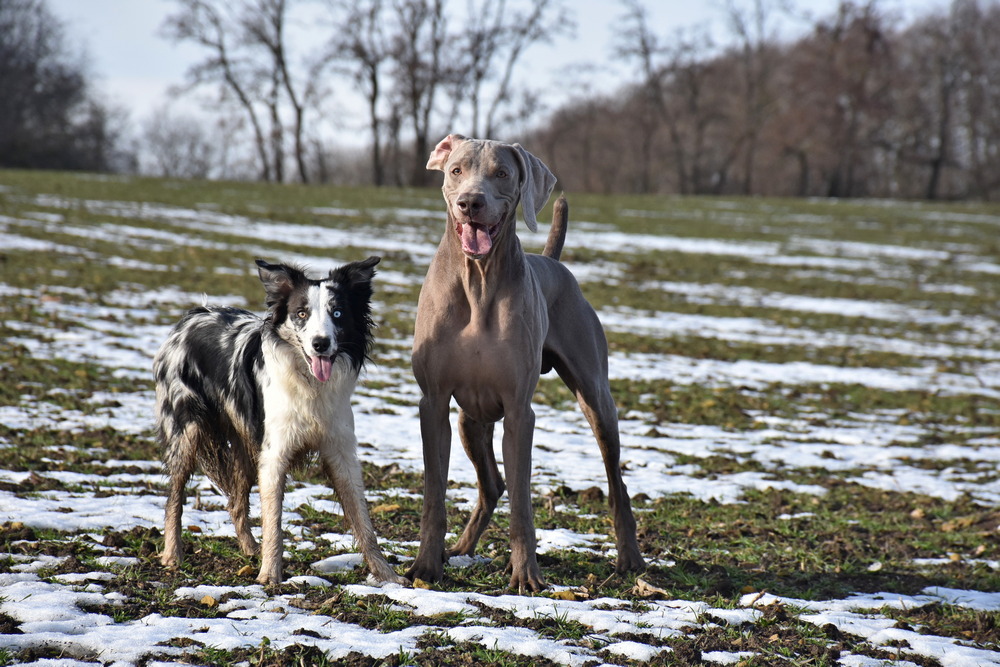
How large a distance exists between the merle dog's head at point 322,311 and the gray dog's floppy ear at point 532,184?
0.73 metres

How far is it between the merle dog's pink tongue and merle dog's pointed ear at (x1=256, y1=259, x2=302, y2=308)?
0.36 metres

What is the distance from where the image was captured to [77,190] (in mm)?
24609

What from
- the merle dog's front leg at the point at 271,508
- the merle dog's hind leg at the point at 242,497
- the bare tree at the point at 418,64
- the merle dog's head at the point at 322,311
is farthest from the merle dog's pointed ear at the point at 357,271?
the bare tree at the point at 418,64

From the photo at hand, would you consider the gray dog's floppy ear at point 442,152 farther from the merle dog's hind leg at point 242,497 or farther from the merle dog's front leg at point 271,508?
the merle dog's hind leg at point 242,497

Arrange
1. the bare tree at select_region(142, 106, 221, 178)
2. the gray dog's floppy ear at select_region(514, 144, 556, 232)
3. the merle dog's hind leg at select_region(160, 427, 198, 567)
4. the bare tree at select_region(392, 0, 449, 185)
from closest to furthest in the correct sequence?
the gray dog's floppy ear at select_region(514, 144, 556, 232), the merle dog's hind leg at select_region(160, 427, 198, 567), the bare tree at select_region(392, 0, 449, 185), the bare tree at select_region(142, 106, 221, 178)

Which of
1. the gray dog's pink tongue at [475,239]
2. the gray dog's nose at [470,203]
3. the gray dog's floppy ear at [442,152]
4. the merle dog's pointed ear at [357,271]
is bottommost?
the merle dog's pointed ear at [357,271]

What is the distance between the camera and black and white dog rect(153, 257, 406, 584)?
3947mm

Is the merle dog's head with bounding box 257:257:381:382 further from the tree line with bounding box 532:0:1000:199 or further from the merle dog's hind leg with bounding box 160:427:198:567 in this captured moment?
the tree line with bounding box 532:0:1000:199

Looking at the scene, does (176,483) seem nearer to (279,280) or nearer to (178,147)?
(279,280)

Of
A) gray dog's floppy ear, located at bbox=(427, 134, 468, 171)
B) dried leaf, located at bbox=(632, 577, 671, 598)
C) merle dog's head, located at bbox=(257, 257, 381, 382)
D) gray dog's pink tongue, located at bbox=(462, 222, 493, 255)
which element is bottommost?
dried leaf, located at bbox=(632, 577, 671, 598)

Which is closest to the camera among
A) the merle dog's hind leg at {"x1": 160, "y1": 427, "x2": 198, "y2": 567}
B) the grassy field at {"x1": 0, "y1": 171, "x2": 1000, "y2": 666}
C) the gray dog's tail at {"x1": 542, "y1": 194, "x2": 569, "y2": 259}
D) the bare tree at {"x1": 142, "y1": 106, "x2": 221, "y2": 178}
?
the grassy field at {"x1": 0, "y1": 171, "x2": 1000, "y2": 666}

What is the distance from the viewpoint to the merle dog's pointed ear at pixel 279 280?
13.0 ft

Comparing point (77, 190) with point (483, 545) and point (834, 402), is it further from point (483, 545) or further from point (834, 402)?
point (483, 545)

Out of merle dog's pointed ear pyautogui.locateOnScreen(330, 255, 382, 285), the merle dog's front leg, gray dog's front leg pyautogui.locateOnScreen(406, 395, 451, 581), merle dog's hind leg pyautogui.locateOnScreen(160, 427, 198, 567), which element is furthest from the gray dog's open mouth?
merle dog's hind leg pyautogui.locateOnScreen(160, 427, 198, 567)
